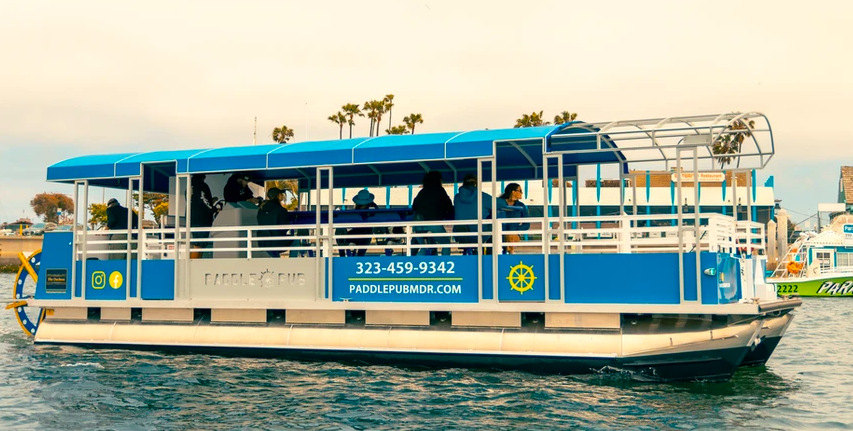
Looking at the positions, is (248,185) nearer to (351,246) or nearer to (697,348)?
(351,246)

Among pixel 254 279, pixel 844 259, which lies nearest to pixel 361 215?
pixel 254 279

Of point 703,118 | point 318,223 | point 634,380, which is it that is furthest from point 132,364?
point 703,118

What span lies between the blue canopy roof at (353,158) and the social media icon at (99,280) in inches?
68.3

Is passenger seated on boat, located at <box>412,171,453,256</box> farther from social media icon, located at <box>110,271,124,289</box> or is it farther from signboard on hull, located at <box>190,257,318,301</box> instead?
social media icon, located at <box>110,271,124,289</box>

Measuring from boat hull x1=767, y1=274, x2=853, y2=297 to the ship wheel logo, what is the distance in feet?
116

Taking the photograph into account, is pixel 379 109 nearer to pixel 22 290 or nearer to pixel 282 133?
pixel 282 133

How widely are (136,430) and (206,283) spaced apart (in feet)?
15.8

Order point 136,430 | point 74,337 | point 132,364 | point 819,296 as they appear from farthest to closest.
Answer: point 819,296 < point 74,337 < point 132,364 < point 136,430

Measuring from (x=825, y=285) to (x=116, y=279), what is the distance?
128ft

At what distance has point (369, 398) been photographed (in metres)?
10.5

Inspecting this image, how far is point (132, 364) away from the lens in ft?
42.3

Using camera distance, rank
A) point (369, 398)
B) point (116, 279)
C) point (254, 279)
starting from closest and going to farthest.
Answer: point (369, 398)
point (254, 279)
point (116, 279)

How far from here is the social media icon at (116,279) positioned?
14.3 metres

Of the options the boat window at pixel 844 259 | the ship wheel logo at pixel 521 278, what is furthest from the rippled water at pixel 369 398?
the boat window at pixel 844 259
